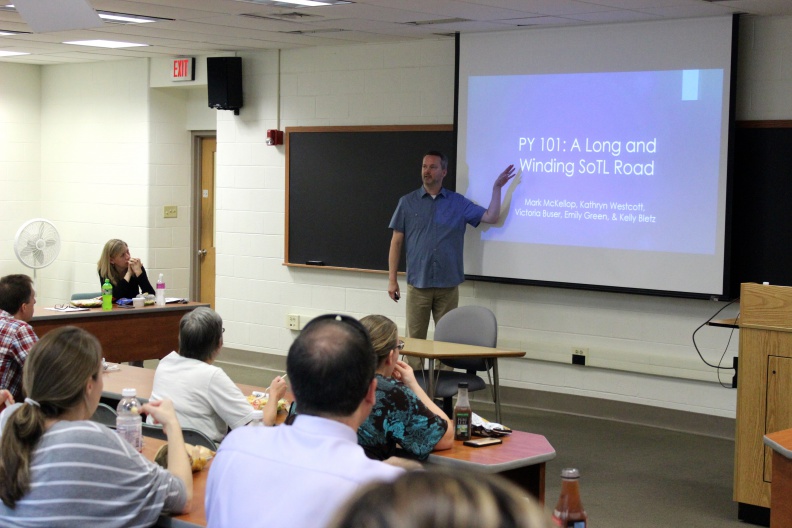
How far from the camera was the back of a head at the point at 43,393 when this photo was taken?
2461 mm

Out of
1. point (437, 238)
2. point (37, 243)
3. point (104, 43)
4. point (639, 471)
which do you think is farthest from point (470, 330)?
point (37, 243)

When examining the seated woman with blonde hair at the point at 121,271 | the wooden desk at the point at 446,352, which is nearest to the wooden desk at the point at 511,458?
the wooden desk at the point at 446,352

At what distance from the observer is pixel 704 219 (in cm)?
631

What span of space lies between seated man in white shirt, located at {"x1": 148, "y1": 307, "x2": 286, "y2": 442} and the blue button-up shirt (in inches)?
129

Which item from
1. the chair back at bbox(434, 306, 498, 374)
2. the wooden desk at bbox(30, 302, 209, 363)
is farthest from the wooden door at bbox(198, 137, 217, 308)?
the chair back at bbox(434, 306, 498, 374)

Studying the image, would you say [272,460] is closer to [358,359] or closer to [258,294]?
[358,359]

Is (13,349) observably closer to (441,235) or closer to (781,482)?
(781,482)

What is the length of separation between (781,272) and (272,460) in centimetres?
497

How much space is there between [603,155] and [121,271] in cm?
358

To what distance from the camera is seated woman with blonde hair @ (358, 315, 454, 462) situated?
3.34m

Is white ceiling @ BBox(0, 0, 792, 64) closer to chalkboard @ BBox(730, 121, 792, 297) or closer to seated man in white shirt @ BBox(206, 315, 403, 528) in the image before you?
chalkboard @ BBox(730, 121, 792, 297)

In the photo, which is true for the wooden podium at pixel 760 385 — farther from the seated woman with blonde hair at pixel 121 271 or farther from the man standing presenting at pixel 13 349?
the seated woman with blonde hair at pixel 121 271

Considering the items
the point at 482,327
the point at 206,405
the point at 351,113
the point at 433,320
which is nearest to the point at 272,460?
the point at 206,405

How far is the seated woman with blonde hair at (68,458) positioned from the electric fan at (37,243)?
7100 mm
